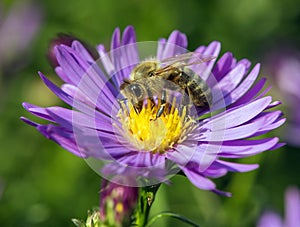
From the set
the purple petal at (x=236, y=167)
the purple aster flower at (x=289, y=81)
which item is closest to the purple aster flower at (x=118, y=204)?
the purple petal at (x=236, y=167)

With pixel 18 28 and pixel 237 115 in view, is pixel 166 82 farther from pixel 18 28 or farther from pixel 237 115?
pixel 18 28

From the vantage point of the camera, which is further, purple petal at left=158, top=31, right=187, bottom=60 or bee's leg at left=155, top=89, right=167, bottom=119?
purple petal at left=158, top=31, right=187, bottom=60

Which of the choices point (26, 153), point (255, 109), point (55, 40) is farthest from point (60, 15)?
point (255, 109)

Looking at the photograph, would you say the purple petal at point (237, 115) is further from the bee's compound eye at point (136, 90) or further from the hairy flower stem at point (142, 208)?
the hairy flower stem at point (142, 208)

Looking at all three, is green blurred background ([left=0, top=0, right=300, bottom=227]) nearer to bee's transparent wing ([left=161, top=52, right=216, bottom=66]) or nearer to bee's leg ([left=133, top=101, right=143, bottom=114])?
bee's leg ([left=133, top=101, right=143, bottom=114])

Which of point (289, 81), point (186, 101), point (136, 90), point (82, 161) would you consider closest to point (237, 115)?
point (186, 101)

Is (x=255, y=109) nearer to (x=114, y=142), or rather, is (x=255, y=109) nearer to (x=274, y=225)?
(x=114, y=142)

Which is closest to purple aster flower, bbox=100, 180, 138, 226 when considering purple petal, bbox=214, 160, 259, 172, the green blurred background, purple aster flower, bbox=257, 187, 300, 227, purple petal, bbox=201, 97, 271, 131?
purple petal, bbox=214, 160, 259, 172
